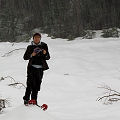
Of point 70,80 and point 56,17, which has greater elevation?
point 56,17

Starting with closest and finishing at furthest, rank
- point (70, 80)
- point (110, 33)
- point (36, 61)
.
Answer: point (36, 61) < point (70, 80) < point (110, 33)

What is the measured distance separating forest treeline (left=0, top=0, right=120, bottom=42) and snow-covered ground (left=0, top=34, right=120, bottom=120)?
3641 mm

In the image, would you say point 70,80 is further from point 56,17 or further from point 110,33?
point 56,17

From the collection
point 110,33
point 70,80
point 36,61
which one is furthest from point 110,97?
point 110,33

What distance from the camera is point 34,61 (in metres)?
5.73

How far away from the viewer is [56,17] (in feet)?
72.2

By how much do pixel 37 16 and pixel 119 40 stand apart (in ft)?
29.7

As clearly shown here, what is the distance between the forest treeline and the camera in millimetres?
20266

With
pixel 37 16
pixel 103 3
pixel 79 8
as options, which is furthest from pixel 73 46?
pixel 37 16

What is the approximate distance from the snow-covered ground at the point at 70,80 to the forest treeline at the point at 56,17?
3641 millimetres

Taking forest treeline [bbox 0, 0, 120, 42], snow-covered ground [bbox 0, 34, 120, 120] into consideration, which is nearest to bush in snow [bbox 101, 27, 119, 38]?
forest treeline [bbox 0, 0, 120, 42]

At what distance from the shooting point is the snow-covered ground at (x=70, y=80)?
6.21 m

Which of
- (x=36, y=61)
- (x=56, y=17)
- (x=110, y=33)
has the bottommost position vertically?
(x=110, y=33)

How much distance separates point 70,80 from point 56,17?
12.6 m
